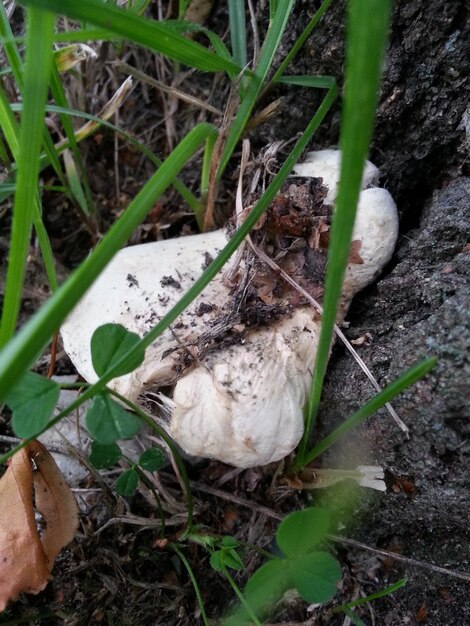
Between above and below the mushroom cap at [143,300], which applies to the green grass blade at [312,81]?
above

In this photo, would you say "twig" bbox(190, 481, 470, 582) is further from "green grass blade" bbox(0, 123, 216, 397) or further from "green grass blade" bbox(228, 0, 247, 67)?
"green grass blade" bbox(228, 0, 247, 67)

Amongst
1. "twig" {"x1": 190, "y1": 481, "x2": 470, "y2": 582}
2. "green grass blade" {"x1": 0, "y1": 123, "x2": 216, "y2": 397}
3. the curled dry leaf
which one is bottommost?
"twig" {"x1": 190, "y1": 481, "x2": 470, "y2": 582}

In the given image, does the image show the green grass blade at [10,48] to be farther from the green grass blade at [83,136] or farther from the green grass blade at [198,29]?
the green grass blade at [198,29]

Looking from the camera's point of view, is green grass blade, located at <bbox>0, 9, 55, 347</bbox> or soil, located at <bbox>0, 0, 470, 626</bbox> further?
soil, located at <bbox>0, 0, 470, 626</bbox>

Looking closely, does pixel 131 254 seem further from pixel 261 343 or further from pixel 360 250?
pixel 360 250

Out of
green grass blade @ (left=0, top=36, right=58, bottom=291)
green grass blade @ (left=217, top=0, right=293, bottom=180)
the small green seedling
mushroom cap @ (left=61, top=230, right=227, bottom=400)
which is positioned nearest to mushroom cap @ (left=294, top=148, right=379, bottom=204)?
green grass blade @ (left=217, top=0, right=293, bottom=180)

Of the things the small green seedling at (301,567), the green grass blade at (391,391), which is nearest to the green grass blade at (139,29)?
the green grass blade at (391,391)
